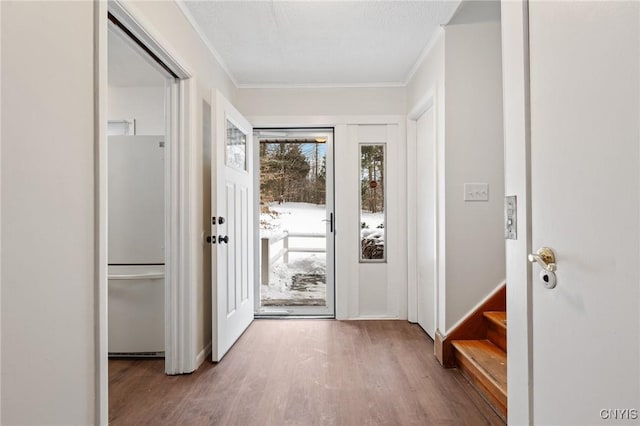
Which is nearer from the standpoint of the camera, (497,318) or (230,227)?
(497,318)

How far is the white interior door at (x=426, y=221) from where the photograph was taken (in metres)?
2.72

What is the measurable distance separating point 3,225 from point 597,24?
1.45 meters

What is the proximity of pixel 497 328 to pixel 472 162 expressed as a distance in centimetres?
109

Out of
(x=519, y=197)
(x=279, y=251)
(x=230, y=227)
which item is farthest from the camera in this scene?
(x=279, y=251)

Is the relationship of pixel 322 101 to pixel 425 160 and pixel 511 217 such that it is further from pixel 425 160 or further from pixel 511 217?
pixel 511 217

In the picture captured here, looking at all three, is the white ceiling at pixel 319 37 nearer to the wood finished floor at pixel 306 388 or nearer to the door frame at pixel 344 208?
the door frame at pixel 344 208

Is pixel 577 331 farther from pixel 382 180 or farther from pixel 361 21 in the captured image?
pixel 382 180

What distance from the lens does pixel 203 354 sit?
242 cm

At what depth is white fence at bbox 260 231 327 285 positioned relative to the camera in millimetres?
4047

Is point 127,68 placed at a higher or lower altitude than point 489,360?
higher

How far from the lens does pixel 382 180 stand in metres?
3.38

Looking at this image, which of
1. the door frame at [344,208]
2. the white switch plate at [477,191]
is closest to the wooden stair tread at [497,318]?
the white switch plate at [477,191]

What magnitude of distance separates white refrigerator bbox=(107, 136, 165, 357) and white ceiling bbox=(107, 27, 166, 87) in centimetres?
63

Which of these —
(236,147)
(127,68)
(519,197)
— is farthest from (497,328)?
(127,68)
